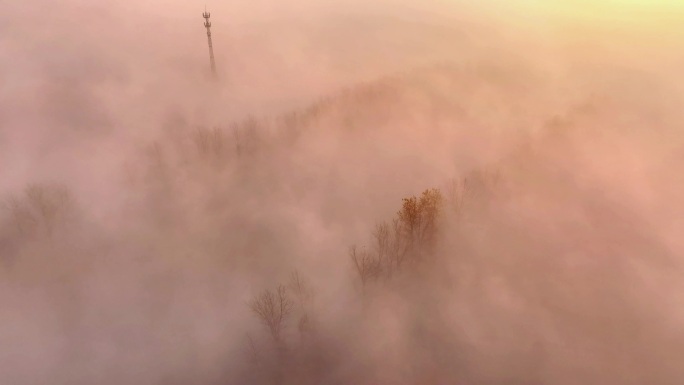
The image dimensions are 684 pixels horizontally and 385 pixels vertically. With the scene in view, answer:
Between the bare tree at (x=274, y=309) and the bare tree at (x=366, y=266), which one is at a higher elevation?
the bare tree at (x=366, y=266)

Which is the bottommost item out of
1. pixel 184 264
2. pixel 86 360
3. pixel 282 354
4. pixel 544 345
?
pixel 544 345

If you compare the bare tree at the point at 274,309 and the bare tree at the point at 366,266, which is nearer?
the bare tree at the point at 274,309

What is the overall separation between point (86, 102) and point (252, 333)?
112ft

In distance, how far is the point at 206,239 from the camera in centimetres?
3281

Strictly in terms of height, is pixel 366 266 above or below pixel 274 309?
above

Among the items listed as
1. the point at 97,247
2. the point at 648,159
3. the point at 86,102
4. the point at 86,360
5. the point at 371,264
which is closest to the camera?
the point at 86,360

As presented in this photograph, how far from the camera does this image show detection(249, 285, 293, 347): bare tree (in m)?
26.1

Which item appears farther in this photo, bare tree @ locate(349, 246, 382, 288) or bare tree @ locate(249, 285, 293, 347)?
bare tree @ locate(349, 246, 382, 288)

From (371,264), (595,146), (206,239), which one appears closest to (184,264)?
(206,239)

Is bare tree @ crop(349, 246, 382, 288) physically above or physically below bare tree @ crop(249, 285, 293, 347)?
above

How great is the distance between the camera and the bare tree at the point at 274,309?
26.1 m

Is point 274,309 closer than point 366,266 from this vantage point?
Yes

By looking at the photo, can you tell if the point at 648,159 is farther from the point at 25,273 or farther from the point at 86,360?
the point at 25,273

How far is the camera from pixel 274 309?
2681cm
